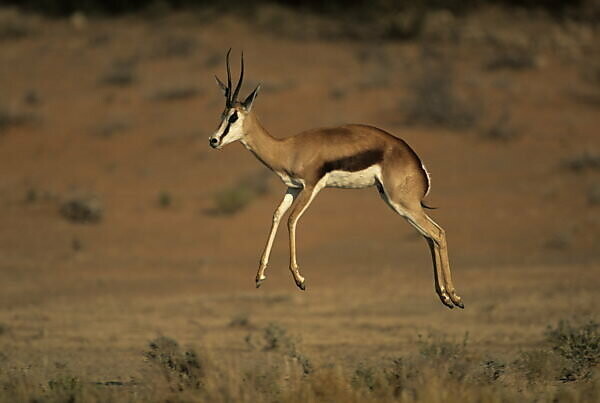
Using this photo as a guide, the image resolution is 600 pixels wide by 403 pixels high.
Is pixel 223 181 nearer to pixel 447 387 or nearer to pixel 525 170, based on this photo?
pixel 525 170

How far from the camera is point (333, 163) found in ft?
31.7

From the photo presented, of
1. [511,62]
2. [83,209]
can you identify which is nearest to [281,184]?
[83,209]

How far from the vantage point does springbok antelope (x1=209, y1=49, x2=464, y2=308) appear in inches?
381

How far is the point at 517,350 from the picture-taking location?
1412 cm

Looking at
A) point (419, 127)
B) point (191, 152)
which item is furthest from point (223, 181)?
point (419, 127)

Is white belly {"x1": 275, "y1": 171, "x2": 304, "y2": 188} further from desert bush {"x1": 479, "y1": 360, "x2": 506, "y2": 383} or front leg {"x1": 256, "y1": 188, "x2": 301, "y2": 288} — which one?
desert bush {"x1": 479, "y1": 360, "x2": 506, "y2": 383}

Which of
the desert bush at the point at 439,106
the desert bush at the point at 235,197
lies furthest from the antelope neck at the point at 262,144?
the desert bush at the point at 439,106

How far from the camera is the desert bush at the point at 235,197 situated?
24891mm

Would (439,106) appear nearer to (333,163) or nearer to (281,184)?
(281,184)

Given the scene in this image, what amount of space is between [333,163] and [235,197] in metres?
15.4

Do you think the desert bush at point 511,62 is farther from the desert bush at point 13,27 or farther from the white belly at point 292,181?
the white belly at point 292,181

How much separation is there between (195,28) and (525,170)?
22.1 meters

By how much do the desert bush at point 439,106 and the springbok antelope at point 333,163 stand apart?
68.1 feet

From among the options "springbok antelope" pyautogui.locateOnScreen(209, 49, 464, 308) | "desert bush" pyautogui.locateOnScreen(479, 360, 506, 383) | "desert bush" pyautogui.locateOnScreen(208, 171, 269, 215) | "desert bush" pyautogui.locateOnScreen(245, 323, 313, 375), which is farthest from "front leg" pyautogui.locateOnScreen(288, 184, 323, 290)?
"desert bush" pyautogui.locateOnScreen(208, 171, 269, 215)
